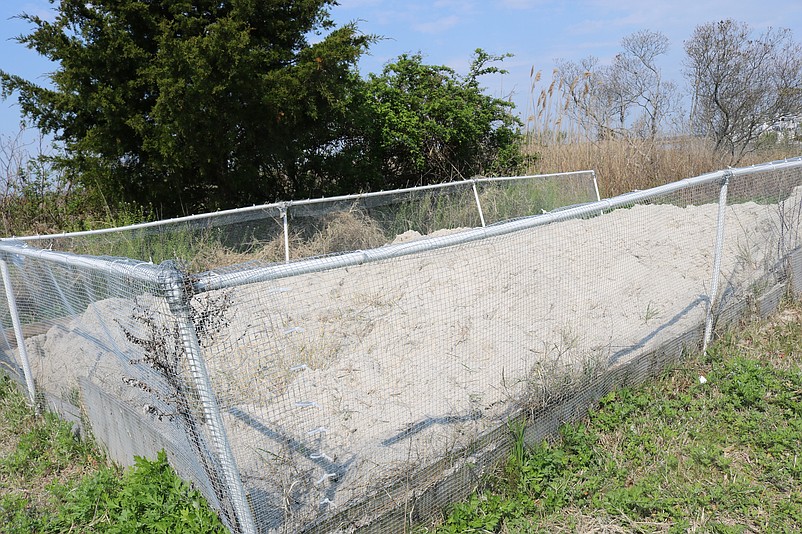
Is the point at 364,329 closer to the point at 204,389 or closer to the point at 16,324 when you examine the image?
the point at 204,389

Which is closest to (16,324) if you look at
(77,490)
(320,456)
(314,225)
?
(77,490)

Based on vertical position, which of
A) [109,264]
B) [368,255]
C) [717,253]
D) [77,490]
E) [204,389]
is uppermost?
[109,264]

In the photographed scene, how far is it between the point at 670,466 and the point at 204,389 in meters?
2.40

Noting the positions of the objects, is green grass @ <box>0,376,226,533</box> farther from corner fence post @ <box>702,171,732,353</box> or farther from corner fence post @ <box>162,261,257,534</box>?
corner fence post @ <box>702,171,732,353</box>

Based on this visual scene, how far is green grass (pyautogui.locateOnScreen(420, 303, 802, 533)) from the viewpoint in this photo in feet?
9.31

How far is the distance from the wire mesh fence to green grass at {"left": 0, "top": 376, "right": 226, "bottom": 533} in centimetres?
13

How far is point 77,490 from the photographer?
314cm

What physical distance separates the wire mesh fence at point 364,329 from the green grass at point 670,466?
0.47 ft

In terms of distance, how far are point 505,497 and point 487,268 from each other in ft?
6.98

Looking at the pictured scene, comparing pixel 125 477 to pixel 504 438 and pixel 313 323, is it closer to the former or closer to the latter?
pixel 313 323

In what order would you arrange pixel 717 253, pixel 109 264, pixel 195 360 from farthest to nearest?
pixel 717 253 → pixel 109 264 → pixel 195 360

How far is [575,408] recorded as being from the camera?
3561 millimetres

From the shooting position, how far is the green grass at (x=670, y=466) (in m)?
2.84

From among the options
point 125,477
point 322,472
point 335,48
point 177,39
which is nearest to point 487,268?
point 322,472
